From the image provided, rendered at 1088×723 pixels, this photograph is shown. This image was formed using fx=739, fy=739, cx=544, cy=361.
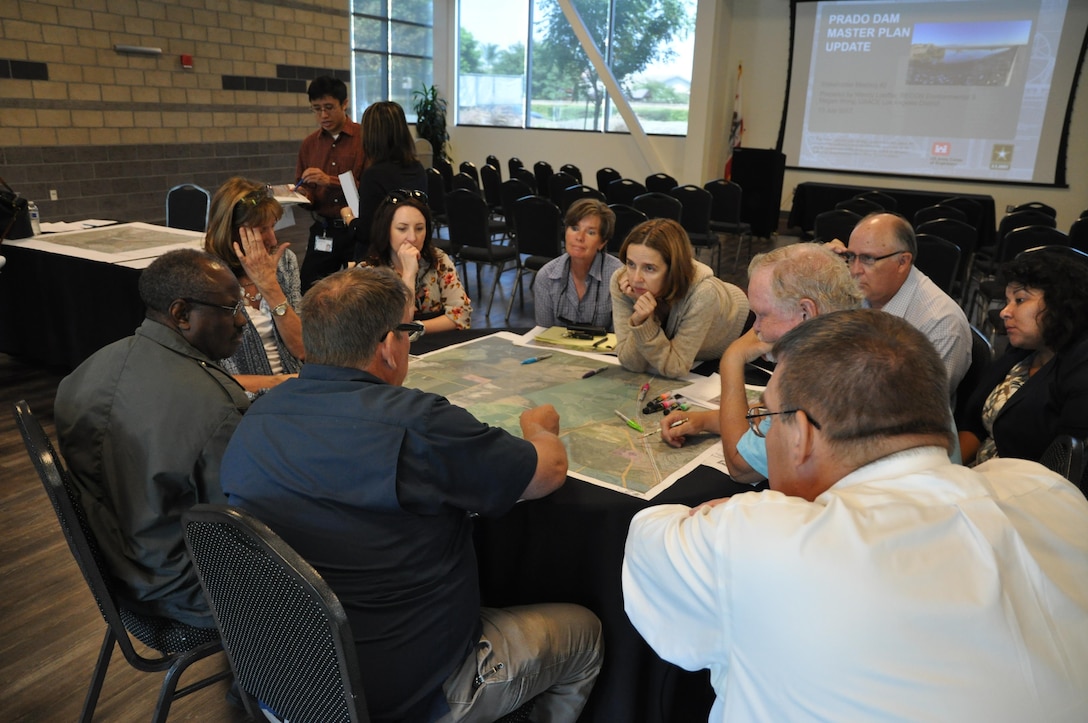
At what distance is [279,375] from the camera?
2584mm

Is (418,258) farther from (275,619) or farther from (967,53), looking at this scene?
(967,53)

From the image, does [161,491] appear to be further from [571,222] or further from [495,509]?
[571,222]

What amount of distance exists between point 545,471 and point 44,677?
1.69 m

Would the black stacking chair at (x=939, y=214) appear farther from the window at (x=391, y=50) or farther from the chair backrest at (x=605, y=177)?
the window at (x=391, y=50)

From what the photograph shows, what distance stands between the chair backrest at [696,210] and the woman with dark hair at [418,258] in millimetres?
4330

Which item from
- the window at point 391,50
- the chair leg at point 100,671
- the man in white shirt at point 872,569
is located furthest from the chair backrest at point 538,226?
the window at point 391,50

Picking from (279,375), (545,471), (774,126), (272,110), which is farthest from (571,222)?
(774,126)

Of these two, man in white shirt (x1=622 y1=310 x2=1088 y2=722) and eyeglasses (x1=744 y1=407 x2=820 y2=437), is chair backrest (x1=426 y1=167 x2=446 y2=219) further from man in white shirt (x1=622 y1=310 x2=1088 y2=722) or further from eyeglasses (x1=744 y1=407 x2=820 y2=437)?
man in white shirt (x1=622 y1=310 x2=1088 y2=722)

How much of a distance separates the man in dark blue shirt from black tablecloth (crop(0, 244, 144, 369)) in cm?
285

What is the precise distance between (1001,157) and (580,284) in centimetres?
861

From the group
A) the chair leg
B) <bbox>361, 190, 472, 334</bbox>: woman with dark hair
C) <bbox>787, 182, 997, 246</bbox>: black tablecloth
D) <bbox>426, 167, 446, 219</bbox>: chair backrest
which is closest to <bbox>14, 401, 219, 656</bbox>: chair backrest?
the chair leg

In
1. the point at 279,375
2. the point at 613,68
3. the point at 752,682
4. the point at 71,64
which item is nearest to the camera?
the point at 752,682

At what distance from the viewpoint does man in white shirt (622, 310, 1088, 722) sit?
2.62ft

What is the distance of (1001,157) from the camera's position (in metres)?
9.38
